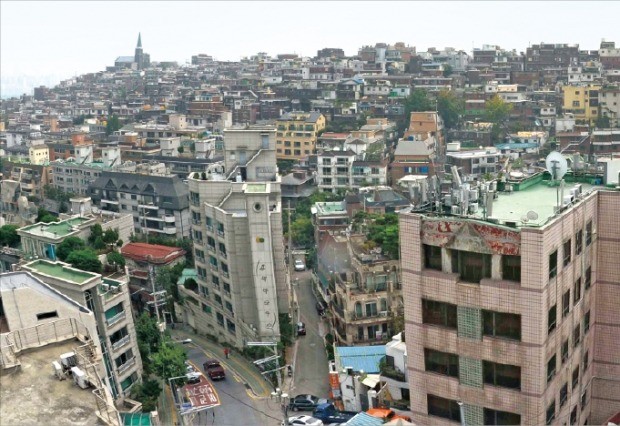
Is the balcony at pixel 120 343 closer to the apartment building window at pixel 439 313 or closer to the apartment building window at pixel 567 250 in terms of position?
the apartment building window at pixel 439 313

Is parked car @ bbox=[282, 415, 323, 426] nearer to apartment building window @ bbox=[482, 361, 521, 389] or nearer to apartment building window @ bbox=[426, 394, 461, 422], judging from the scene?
apartment building window @ bbox=[426, 394, 461, 422]

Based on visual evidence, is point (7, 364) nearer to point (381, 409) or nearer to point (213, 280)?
point (381, 409)

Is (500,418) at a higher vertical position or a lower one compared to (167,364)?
higher

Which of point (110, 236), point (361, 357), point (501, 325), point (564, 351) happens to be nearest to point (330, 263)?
point (361, 357)

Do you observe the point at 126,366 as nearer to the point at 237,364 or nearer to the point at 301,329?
the point at 237,364

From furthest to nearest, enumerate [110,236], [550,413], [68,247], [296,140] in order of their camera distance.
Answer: [296,140] → [110,236] → [68,247] → [550,413]

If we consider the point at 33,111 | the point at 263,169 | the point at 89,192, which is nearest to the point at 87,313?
the point at 263,169

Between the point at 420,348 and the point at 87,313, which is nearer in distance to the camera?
the point at 420,348
